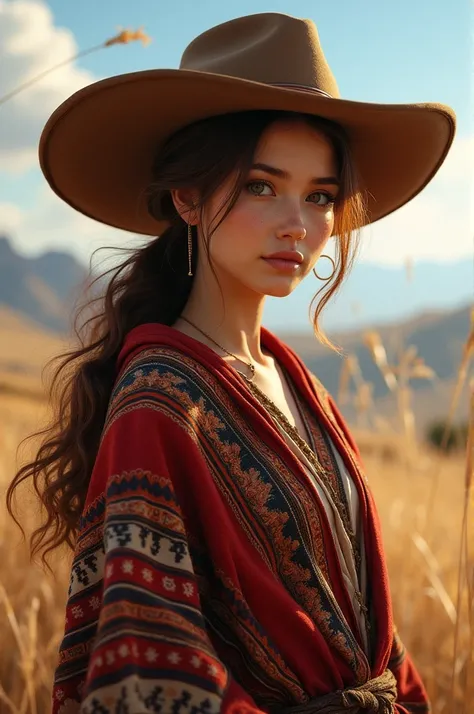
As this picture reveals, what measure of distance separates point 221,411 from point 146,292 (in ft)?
1.51

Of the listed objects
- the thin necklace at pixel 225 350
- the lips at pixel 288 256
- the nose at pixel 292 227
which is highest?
the nose at pixel 292 227

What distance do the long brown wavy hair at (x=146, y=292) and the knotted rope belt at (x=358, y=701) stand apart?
661 mm

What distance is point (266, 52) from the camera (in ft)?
5.94

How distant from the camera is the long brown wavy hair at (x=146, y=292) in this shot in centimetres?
180

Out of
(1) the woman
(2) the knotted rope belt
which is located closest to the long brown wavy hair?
(1) the woman

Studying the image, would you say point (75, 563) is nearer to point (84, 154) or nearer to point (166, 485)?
point (166, 485)

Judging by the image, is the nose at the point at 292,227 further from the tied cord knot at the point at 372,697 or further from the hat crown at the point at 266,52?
the tied cord knot at the point at 372,697

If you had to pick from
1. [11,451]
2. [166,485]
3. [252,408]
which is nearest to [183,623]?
[166,485]

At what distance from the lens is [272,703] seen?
62.4 inches

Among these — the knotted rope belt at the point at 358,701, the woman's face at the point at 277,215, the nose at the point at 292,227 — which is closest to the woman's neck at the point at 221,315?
the woman's face at the point at 277,215

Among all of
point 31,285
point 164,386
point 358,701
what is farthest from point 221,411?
point 31,285

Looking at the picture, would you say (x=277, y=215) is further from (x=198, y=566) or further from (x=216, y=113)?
(x=198, y=566)

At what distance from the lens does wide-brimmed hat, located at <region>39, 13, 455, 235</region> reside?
1.69 m

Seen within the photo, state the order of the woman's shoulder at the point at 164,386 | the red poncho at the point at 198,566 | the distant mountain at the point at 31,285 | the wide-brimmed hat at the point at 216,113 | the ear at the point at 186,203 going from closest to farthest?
1. the red poncho at the point at 198,566
2. the woman's shoulder at the point at 164,386
3. the wide-brimmed hat at the point at 216,113
4. the ear at the point at 186,203
5. the distant mountain at the point at 31,285
